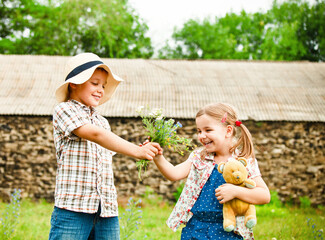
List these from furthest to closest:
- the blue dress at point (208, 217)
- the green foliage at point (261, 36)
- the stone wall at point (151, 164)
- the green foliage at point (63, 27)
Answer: the green foliage at point (261, 36) < the green foliage at point (63, 27) < the stone wall at point (151, 164) < the blue dress at point (208, 217)

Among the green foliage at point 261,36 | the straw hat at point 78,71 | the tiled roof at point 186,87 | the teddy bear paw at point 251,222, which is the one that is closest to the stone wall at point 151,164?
the tiled roof at point 186,87

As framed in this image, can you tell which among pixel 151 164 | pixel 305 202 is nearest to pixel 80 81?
pixel 151 164

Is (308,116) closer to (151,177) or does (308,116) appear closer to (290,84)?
(290,84)

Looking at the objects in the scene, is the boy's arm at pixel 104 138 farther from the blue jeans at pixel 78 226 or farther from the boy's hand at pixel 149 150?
the blue jeans at pixel 78 226

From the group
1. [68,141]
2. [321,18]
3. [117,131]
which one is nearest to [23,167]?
[117,131]

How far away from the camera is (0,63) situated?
10.6 metres

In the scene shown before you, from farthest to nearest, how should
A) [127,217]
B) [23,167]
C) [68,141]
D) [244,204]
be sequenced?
1. [23,167]
2. [127,217]
3. [68,141]
4. [244,204]

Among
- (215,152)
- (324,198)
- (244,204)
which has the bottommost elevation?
(324,198)

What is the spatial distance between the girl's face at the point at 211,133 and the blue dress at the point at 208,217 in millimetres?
170

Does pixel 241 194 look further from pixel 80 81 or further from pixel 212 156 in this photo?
pixel 80 81

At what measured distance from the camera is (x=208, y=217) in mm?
2160

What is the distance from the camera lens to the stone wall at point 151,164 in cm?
871

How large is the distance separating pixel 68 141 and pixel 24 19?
72.2 ft

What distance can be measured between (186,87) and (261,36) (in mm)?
21537
